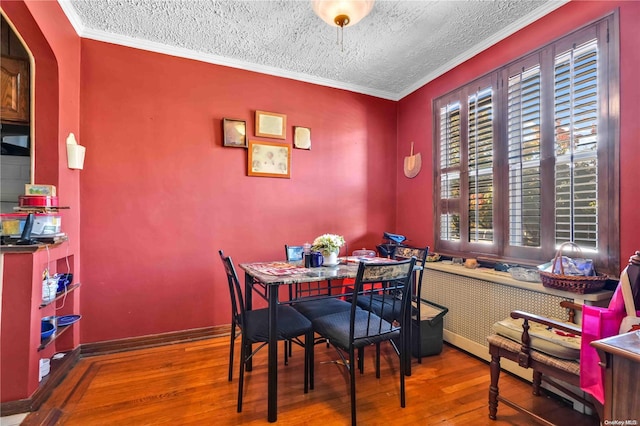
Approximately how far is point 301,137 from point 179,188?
4.54 ft

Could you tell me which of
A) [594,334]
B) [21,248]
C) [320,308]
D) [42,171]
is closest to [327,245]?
[320,308]

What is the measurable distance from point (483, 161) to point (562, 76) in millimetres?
819

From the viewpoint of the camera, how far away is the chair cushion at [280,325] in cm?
184

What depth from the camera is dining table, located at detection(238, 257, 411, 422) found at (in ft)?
5.66

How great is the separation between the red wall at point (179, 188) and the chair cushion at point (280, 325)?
1.09 m

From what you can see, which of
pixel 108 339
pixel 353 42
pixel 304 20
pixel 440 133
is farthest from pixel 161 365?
pixel 440 133

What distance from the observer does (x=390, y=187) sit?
12.7ft

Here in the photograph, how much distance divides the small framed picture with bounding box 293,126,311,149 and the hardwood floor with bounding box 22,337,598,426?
2.14 meters

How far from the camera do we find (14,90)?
2.11 meters

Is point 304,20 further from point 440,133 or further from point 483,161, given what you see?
point 483,161

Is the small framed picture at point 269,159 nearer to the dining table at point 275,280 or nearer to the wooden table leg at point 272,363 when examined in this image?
the dining table at point 275,280

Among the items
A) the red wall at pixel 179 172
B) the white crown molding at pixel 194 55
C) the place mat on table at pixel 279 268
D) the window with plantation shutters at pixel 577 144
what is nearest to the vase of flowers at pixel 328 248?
the place mat on table at pixel 279 268

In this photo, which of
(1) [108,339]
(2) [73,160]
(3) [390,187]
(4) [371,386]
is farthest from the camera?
(3) [390,187]

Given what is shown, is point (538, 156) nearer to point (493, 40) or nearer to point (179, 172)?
point (493, 40)
